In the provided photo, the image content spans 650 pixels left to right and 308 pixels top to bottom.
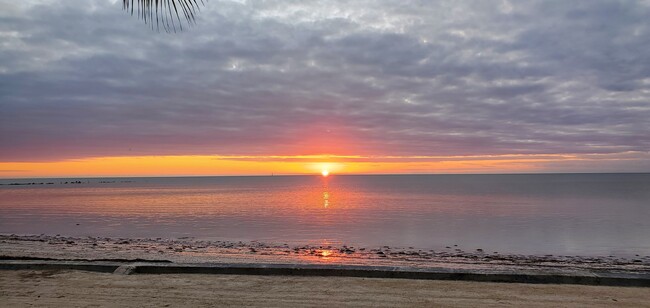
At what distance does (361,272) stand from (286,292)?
1332 mm

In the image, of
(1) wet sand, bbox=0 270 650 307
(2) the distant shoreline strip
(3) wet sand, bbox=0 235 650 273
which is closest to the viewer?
(1) wet sand, bbox=0 270 650 307

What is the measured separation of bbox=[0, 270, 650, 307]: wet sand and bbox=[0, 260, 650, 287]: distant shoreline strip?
16cm

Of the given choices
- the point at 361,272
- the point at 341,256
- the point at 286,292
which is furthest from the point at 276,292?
the point at 341,256

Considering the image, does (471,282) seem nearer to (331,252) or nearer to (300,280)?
(300,280)

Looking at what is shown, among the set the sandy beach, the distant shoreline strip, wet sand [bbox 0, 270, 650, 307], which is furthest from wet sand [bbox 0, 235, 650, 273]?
wet sand [bbox 0, 270, 650, 307]

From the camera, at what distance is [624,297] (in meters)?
5.76

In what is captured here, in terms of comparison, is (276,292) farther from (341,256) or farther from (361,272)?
(341,256)

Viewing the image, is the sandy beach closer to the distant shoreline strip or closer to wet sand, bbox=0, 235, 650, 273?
the distant shoreline strip

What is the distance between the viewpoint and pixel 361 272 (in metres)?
6.87

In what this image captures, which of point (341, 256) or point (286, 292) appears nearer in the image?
point (286, 292)

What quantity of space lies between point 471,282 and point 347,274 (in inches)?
73.0

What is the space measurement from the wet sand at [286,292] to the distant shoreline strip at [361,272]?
164mm

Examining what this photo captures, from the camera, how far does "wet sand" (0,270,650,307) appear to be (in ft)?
18.5

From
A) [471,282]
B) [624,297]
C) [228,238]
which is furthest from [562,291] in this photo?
[228,238]
